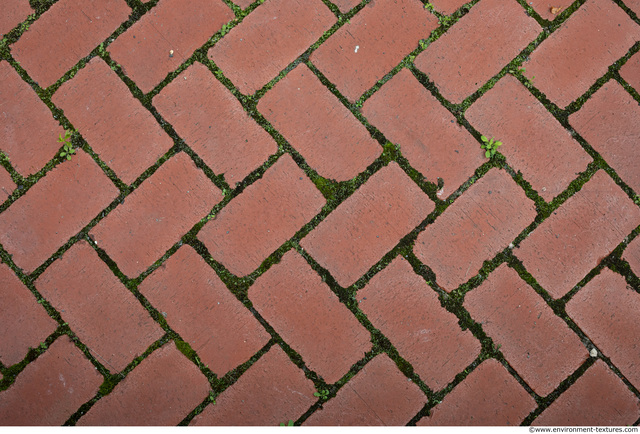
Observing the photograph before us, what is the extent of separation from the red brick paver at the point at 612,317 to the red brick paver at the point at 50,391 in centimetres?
190

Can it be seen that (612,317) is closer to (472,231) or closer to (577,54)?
(472,231)

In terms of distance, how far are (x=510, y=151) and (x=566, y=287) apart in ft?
1.88

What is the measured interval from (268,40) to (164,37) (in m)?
0.42

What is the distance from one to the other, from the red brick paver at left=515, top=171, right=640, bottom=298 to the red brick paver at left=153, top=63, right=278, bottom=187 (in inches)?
43.9

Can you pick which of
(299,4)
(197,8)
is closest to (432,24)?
(299,4)

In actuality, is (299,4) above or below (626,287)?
above

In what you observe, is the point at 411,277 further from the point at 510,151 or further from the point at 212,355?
the point at 212,355

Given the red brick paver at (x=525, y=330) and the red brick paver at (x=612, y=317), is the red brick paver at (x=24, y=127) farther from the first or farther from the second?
the red brick paver at (x=612, y=317)

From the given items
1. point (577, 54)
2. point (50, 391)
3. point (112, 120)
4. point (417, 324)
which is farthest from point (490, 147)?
point (50, 391)

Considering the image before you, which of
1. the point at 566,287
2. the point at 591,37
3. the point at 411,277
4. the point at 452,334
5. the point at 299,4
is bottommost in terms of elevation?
the point at 566,287

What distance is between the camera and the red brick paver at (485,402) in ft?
5.73

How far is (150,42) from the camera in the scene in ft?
6.02

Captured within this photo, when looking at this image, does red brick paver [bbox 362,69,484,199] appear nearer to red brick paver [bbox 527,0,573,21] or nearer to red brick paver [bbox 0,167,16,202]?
red brick paver [bbox 527,0,573,21]

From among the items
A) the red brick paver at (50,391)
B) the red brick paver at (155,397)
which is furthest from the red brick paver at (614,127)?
the red brick paver at (50,391)
